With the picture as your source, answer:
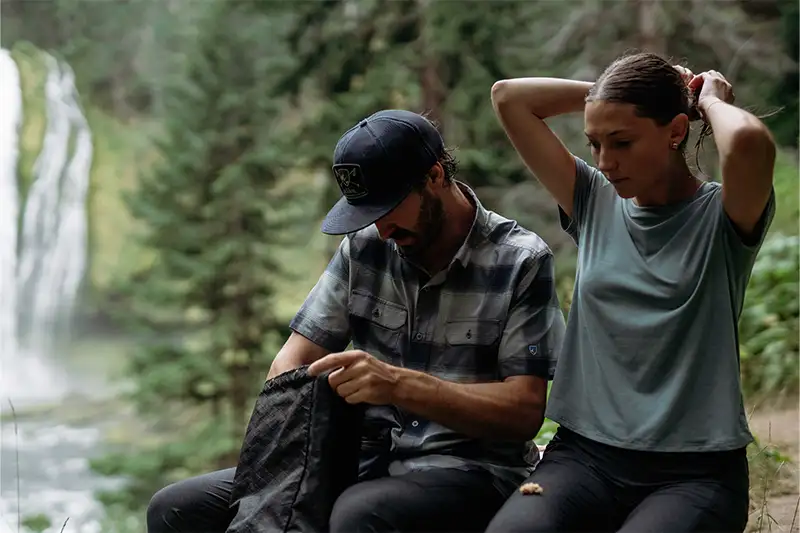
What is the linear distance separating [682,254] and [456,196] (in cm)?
50

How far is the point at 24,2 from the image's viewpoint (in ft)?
Answer: 50.9

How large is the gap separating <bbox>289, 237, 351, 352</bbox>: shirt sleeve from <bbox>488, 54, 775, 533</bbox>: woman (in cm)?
50

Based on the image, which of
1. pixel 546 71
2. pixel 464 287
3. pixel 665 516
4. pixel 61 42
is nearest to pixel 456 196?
pixel 464 287

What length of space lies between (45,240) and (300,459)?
49.9 ft

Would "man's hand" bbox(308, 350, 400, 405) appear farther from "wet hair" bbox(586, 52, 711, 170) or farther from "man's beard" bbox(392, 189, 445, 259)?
"wet hair" bbox(586, 52, 711, 170)

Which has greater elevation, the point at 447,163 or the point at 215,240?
the point at 447,163

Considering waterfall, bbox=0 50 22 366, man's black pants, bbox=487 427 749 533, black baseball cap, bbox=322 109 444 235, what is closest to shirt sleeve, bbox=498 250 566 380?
man's black pants, bbox=487 427 749 533

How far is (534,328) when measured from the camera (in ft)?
6.27

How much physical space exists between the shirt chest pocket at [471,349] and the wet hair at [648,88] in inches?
19.6

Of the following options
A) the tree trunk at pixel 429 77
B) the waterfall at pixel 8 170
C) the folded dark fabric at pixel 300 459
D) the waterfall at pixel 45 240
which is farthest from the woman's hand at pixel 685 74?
the waterfall at pixel 45 240

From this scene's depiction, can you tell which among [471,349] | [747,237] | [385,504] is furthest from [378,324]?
[747,237]

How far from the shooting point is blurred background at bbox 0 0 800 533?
7.55 metres

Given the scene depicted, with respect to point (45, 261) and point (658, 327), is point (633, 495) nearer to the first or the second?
point (658, 327)

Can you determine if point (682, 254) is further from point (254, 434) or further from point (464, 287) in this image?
point (254, 434)
